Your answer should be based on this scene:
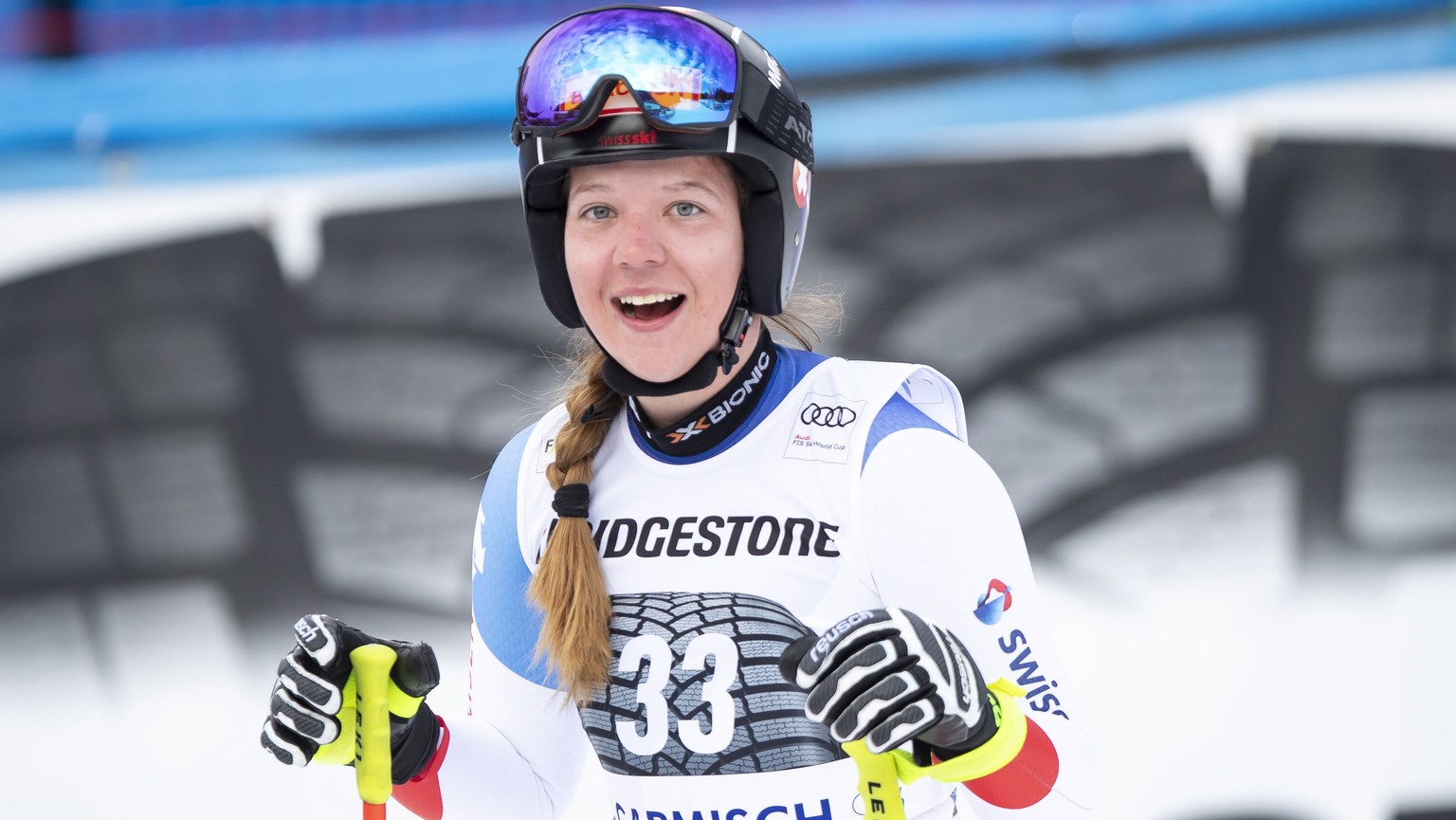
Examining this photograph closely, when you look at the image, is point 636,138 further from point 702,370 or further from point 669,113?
point 702,370

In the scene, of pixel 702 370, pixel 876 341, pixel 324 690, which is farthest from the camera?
pixel 876 341

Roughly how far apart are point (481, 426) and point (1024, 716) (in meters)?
3.13

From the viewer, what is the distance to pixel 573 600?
1.74 meters

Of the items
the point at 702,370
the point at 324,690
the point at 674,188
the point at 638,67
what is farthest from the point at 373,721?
the point at 638,67

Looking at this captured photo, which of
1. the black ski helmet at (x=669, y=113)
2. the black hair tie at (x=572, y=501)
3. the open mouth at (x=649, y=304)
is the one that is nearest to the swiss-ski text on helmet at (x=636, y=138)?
the black ski helmet at (x=669, y=113)

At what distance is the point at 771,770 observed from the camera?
5.59 ft

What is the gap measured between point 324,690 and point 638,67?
2.88 ft

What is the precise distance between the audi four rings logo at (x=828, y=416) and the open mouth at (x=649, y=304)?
0.23 m

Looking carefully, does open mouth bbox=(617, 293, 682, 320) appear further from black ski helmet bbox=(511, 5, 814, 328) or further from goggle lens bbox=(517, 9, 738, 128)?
goggle lens bbox=(517, 9, 738, 128)

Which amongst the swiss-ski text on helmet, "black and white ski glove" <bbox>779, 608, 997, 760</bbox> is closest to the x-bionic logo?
the swiss-ski text on helmet

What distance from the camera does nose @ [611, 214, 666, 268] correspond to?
166 centimetres

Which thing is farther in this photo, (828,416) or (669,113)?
(828,416)

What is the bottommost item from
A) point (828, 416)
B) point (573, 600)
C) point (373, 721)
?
point (373, 721)

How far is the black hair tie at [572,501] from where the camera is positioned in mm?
1788
